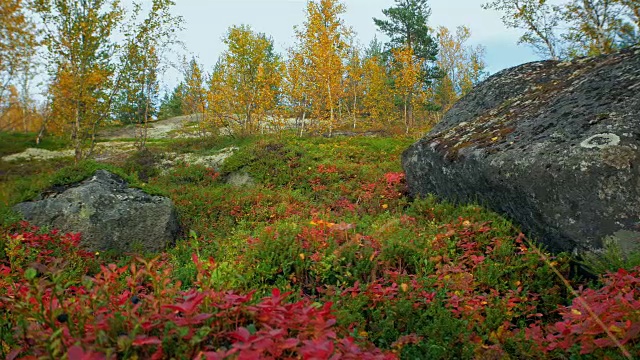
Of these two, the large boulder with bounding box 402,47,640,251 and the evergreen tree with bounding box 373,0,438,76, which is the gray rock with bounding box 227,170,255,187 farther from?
the evergreen tree with bounding box 373,0,438,76

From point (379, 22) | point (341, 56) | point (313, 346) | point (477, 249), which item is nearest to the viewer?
point (313, 346)

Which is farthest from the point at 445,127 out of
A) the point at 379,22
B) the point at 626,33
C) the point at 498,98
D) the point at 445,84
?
the point at 445,84

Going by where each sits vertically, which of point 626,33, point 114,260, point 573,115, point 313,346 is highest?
point 626,33

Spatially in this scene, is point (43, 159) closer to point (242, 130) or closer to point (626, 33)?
point (242, 130)

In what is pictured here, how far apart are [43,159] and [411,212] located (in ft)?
86.1

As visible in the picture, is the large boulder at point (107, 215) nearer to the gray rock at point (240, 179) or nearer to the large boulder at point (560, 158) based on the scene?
the gray rock at point (240, 179)

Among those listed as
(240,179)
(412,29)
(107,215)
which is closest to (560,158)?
(107,215)

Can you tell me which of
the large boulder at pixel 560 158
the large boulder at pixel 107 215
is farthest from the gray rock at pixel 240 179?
the large boulder at pixel 560 158

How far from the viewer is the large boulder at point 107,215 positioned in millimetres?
6906

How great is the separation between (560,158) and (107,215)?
7.06 metres

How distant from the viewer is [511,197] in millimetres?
5332

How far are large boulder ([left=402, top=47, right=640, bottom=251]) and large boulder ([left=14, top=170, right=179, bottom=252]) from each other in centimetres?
508

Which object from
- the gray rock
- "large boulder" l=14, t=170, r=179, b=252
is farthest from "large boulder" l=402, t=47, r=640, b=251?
the gray rock

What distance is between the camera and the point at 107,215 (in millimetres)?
7145
